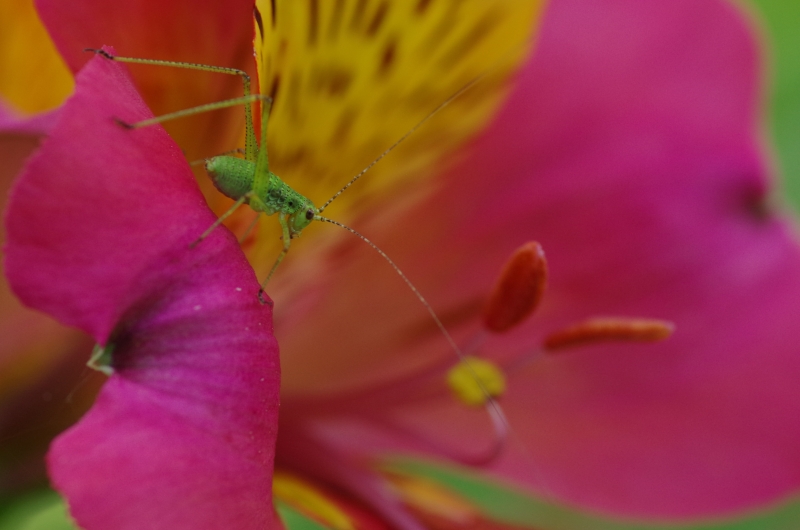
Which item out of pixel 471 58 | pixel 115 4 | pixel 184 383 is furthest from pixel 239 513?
pixel 471 58

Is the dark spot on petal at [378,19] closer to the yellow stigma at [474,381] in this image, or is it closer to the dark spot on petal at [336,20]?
the dark spot on petal at [336,20]

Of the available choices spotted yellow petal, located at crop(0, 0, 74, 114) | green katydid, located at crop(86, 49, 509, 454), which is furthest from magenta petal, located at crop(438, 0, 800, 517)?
spotted yellow petal, located at crop(0, 0, 74, 114)

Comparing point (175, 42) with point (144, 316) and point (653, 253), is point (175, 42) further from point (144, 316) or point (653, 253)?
point (653, 253)

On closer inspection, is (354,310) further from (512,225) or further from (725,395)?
(725,395)

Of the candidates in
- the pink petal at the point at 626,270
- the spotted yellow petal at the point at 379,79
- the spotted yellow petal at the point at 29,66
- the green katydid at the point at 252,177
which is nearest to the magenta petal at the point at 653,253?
the pink petal at the point at 626,270

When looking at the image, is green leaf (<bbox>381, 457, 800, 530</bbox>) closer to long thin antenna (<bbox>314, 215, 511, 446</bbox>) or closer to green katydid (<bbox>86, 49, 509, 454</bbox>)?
long thin antenna (<bbox>314, 215, 511, 446</bbox>)

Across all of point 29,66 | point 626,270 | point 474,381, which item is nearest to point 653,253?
point 626,270
